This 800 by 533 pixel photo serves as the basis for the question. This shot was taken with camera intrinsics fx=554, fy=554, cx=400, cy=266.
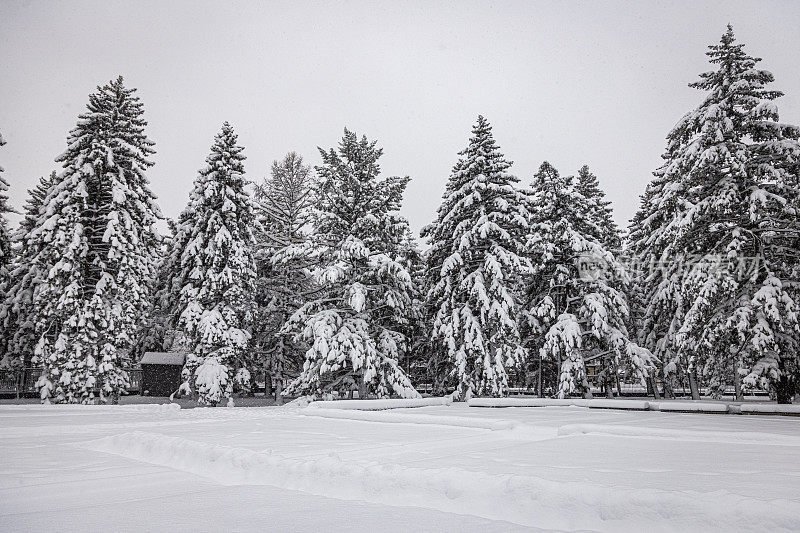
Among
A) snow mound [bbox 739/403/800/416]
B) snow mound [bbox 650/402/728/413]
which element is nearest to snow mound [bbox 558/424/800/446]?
snow mound [bbox 739/403/800/416]

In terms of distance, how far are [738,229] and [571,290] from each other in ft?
40.3

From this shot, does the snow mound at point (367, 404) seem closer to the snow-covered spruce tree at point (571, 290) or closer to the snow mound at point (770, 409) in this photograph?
the snow-covered spruce tree at point (571, 290)

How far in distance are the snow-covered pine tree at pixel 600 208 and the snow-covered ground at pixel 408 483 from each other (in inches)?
970

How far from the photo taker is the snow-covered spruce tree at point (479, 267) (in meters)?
26.7

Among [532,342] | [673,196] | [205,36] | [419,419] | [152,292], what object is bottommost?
[419,419]

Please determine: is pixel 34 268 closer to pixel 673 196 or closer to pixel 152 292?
pixel 152 292

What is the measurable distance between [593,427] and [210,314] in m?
20.8

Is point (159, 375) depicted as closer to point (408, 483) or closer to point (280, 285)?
point (280, 285)

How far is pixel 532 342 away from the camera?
3316 cm

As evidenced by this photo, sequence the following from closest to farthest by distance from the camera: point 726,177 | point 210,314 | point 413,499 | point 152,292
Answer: point 413,499 → point 726,177 → point 210,314 → point 152,292

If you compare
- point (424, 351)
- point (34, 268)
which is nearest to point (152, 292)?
point (34, 268)

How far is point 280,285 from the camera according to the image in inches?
1423

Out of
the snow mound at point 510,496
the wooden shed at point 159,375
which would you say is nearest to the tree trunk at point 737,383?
the snow mound at point 510,496

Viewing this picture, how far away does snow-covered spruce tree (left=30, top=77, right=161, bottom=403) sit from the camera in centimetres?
2605
